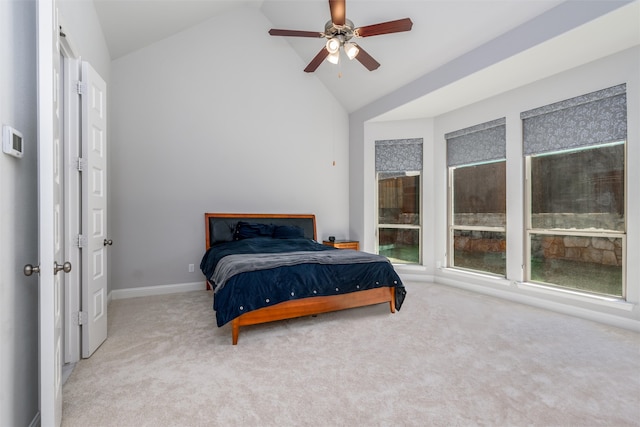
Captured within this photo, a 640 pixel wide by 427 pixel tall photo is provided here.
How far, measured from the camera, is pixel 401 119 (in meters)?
5.18

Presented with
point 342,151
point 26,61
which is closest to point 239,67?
point 342,151

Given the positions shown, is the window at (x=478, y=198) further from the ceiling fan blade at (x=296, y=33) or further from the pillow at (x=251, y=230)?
the pillow at (x=251, y=230)

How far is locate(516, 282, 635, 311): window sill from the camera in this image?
304 centimetres

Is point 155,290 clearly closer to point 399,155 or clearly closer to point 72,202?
point 72,202

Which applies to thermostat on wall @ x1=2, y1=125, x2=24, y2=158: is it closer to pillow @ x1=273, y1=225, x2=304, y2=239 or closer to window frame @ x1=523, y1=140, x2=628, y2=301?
pillow @ x1=273, y1=225, x2=304, y2=239

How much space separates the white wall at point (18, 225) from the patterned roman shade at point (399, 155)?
4583mm

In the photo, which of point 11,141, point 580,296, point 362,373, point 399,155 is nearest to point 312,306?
point 362,373

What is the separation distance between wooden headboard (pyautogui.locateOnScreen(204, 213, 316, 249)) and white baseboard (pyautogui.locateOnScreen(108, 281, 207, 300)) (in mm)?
600

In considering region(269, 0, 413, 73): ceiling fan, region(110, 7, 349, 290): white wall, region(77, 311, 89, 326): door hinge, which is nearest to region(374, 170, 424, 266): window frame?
region(110, 7, 349, 290): white wall

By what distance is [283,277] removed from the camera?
2.83 meters

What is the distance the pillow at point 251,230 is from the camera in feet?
14.6

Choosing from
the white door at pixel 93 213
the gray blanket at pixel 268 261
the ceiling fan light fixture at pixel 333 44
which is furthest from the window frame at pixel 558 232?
the white door at pixel 93 213

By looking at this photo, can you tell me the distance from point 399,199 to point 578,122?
256 cm

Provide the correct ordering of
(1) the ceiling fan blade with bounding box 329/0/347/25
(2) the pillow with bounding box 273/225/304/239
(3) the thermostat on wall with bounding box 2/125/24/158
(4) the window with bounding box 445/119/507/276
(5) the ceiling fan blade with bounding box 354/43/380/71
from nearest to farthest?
(3) the thermostat on wall with bounding box 2/125/24/158, (1) the ceiling fan blade with bounding box 329/0/347/25, (5) the ceiling fan blade with bounding box 354/43/380/71, (4) the window with bounding box 445/119/507/276, (2) the pillow with bounding box 273/225/304/239
